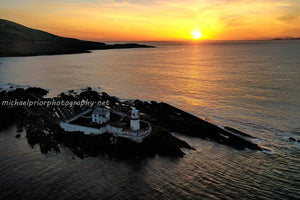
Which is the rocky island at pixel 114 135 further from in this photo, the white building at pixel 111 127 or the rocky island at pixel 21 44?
the rocky island at pixel 21 44

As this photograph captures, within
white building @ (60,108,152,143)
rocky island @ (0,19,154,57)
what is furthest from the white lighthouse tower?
rocky island @ (0,19,154,57)

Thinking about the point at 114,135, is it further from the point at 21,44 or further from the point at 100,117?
the point at 21,44

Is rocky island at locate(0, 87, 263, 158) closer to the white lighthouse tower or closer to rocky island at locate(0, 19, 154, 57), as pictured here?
the white lighthouse tower

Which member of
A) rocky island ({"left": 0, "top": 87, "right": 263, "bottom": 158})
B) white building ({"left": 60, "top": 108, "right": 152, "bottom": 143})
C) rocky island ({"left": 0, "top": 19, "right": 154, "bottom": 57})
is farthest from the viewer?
rocky island ({"left": 0, "top": 19, "right": 154, "bottom": 57})

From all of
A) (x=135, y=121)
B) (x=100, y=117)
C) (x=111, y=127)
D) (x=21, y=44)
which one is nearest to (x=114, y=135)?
(x=111, y=127)

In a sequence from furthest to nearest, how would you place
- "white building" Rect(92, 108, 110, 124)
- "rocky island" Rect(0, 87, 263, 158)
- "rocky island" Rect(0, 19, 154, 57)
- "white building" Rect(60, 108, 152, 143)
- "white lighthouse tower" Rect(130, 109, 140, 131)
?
"rocky island" Rect(0, 19, 154, 57)
"white building" Rect(92, 108, 110, 124)
"white lighthouse tower" Rect(130, 109, 140, 131)
"white building" Rect(60, 108, 152, 143)
"rocky island" Rect(0, 87, 263, 158)

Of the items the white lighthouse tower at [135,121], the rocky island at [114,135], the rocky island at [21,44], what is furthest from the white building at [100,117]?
the rocky island at [21,44]

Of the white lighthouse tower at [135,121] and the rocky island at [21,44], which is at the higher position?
the rocky island at [21,44]

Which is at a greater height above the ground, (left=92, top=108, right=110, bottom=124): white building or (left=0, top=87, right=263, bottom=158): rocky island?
(left=92, top=108, right=110, bottom=124): white building
